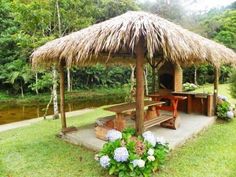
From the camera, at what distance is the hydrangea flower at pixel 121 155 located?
4.27m

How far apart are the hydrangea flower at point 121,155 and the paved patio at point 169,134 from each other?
1403 millimetres

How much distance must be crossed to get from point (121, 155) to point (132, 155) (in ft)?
0.66

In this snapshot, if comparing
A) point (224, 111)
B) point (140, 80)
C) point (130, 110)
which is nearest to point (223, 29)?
point (224, 111)

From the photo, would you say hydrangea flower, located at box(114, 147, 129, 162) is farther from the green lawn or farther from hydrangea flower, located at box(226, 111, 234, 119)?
hydrangea flower, located at box(226, 111, 234, 119)

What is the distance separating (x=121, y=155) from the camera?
168 inches

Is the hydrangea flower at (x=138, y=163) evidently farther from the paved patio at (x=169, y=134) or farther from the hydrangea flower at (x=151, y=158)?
the paved patio at (x=169, y=134)

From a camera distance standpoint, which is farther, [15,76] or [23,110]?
[15,76]

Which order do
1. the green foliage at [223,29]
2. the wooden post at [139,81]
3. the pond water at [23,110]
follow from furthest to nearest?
1. the green foliage at [223,29]
2. the pond water at [23,110]
3. the wooden post at [139,81]

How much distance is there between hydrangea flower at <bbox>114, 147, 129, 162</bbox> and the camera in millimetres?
4266

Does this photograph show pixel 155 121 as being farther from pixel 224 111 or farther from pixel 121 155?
pixel 224 111

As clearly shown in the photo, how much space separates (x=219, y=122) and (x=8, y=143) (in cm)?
635

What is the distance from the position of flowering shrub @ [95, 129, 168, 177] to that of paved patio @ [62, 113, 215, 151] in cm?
108

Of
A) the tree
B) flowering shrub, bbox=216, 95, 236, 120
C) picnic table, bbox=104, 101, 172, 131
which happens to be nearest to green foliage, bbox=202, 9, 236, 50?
flowering shrub, bbox=216, 95, 236, 120

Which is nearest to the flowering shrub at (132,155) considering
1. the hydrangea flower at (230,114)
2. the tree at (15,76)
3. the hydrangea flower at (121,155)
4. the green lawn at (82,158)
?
the hydrangea flower at (121,155)
